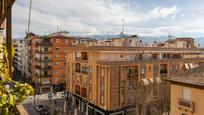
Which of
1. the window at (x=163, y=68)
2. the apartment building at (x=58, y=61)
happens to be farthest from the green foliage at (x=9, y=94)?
the apartment building at (x=58, y=61)

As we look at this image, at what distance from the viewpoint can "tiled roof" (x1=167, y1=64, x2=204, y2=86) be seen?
54.3ft

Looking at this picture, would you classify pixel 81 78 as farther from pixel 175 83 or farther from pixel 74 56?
pixel 175 83

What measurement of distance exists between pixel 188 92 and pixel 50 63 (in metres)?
44.0

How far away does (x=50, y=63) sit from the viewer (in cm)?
5659

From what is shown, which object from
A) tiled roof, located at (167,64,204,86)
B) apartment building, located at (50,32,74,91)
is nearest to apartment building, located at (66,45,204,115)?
tiled roof, located at (167,64,204,86)

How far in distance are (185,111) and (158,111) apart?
1630 centimetres

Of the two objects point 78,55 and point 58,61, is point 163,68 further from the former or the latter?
point 58,61

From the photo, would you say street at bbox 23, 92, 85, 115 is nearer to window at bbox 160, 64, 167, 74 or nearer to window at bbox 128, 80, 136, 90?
window at bbox 128, 80, 136, 90

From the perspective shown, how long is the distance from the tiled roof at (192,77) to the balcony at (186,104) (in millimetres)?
1496

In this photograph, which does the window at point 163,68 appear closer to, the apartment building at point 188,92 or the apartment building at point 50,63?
the apartment building at point 188,92

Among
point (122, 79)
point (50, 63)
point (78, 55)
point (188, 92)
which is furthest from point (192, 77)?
point (50, 63)

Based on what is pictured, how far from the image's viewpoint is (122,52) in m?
35.1

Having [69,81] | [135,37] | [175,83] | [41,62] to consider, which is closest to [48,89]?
[41,62]

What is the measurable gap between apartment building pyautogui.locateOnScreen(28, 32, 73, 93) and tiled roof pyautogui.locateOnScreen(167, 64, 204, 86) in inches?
1669
